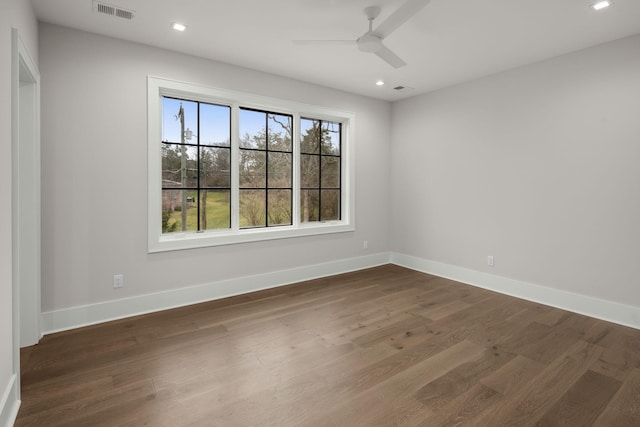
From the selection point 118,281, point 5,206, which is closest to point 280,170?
point 118,281

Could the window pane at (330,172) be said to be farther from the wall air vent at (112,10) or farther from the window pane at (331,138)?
the wall air vent at (112,10)

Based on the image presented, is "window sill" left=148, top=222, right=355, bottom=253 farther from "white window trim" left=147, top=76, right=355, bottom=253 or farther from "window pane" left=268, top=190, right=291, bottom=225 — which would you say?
"window pane" left=268, top=190, right=291, bottom=225

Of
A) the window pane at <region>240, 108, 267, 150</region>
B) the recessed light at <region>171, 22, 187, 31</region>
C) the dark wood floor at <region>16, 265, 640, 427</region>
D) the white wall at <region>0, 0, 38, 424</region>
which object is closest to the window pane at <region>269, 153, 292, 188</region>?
the window pane at <region>240, 108, 267, 150</region>

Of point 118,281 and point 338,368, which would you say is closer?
point 338,368

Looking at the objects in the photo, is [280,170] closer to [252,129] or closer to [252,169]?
[252,169]

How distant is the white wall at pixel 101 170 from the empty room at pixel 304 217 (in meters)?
0.02

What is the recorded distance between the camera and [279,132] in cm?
453

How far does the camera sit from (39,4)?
2.64 m

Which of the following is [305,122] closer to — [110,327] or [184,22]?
[184,22]

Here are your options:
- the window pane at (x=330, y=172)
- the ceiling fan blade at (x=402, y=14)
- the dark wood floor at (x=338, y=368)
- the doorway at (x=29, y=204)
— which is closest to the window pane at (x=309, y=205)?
the window pane at (x=330, y=172)

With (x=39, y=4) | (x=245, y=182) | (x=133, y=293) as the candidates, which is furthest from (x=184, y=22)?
(x=133, y=293)

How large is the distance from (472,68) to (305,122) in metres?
2.22

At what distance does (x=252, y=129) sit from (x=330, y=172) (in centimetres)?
139

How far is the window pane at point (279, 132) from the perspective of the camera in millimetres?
4453
